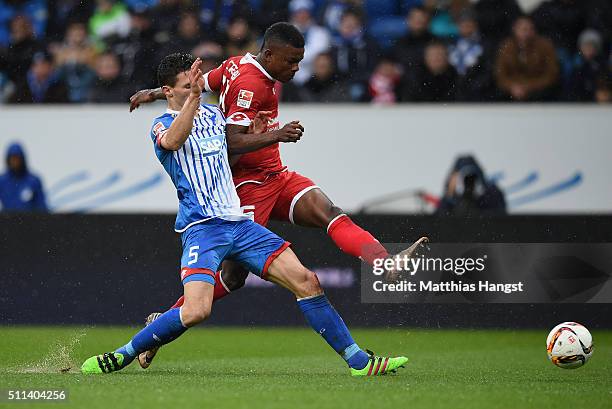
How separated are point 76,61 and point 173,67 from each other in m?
7.28

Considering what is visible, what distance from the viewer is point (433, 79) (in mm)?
13789

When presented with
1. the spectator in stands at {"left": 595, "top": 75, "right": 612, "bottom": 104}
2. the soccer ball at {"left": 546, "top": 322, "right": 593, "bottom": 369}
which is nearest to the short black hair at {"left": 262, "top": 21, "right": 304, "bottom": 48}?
the soccer ball at {"left": 546, "top": 322, "right": 593, "bottom": 369}

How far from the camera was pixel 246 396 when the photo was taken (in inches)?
247

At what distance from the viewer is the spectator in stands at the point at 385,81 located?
1393 centimetres

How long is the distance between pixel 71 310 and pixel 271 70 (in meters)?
5.21

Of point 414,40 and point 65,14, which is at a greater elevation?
point 65,14

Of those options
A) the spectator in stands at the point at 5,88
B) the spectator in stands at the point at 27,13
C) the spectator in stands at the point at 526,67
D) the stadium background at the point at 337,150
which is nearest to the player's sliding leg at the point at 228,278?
the stadium background at the point at 337,150

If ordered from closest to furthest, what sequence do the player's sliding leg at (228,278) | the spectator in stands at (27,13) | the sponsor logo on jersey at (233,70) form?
the sponsor logo on jersey at (233,70), the player's sliding leg at (228,278), the spectator in stands at (27,13)

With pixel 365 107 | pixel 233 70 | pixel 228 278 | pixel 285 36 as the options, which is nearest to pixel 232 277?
pixel 228 278

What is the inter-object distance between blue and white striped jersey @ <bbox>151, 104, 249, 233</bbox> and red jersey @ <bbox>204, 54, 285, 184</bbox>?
31 centimetres

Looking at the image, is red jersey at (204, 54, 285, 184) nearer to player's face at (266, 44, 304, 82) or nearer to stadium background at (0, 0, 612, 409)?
player's face at (266, 44, 304, 82)

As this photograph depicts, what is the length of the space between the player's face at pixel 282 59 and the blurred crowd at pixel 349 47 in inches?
235

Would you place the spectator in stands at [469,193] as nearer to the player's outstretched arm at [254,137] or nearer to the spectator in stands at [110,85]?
the spectator in stands at [110,85]

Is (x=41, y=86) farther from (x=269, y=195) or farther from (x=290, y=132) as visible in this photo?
(x=290, y=132)
